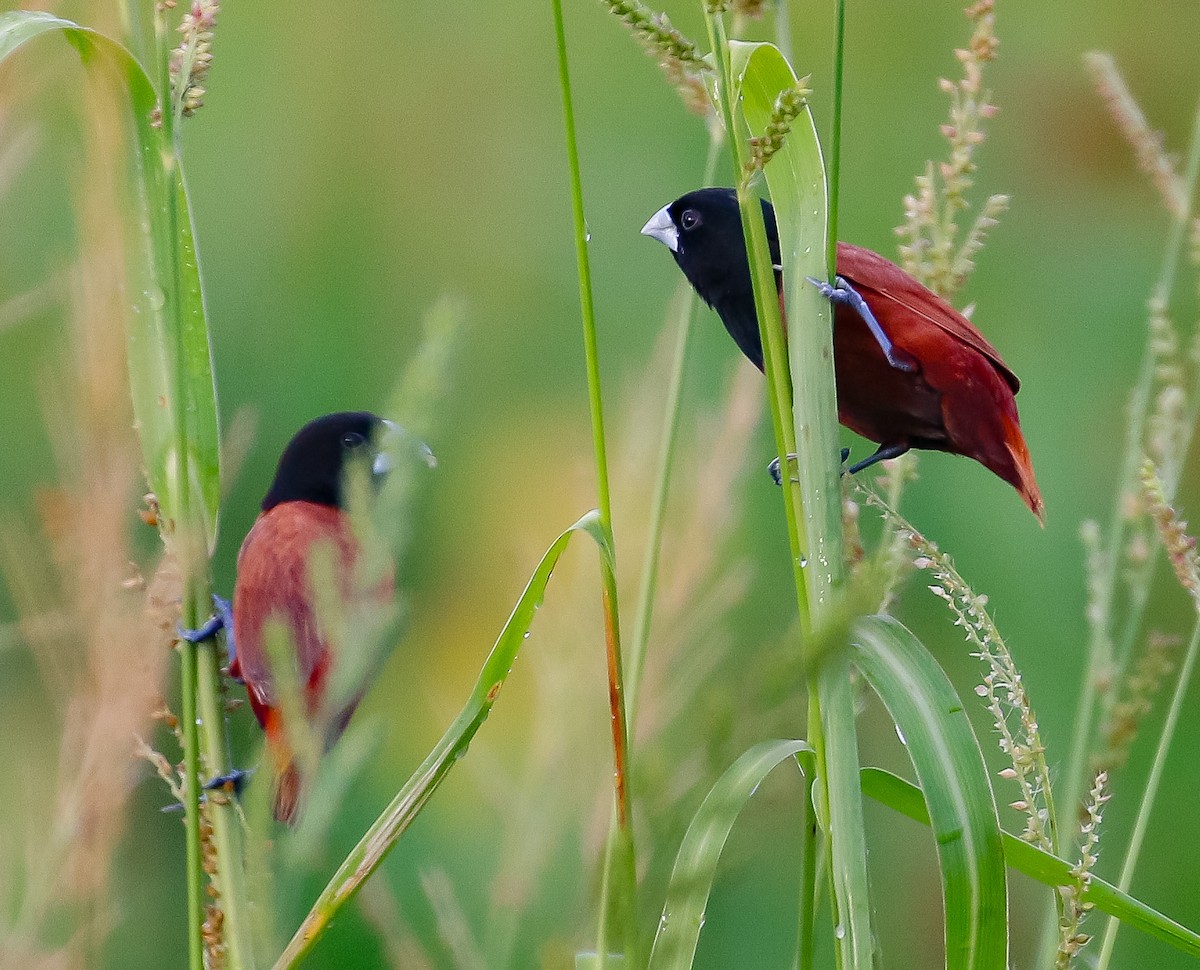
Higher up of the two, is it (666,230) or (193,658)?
(666,230)

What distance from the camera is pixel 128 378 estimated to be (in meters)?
0.77

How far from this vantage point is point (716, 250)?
110 centimetres

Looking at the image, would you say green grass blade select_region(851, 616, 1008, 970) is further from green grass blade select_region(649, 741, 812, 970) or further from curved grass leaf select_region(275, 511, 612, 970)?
curved grass leaf select_region(275, 511, 612, 970)

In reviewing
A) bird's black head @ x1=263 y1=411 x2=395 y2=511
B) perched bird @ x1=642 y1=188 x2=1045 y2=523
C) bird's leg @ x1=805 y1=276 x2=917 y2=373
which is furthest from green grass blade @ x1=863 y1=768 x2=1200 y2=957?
bird's black head @ x1=263 y1=411 x2=395 y2=511

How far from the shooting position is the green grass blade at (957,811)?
0.60 meters

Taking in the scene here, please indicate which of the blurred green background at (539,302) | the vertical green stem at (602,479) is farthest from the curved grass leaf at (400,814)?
the blurred green background at (539,302)

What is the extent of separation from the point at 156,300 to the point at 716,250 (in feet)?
1.70

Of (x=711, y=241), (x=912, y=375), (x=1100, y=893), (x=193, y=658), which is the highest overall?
(x=711, y=241)

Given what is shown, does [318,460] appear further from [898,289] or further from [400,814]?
[400,814]

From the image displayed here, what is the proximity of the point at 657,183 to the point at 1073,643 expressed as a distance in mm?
940

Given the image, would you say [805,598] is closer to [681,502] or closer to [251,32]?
[681,502]

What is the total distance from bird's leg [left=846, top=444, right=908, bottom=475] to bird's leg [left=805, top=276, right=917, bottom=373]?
6 centimetres

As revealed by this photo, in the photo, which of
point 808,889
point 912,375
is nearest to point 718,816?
point 808,889

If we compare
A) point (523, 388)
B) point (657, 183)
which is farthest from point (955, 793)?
point (657, 183)
